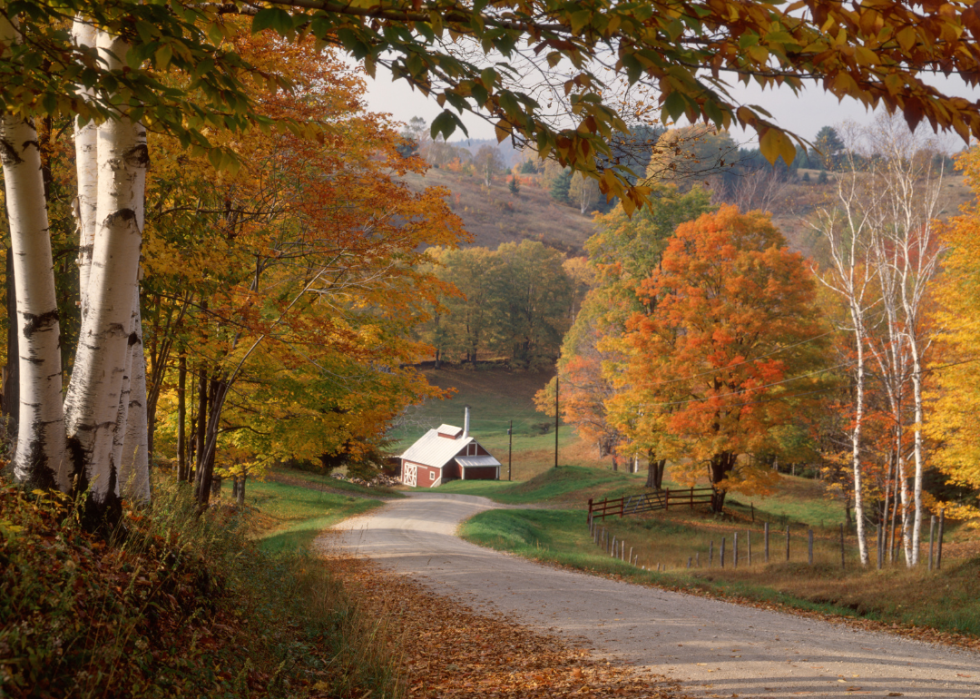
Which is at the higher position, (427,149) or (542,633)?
(427,149)

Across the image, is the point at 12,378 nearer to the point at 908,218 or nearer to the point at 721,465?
the point at 908,218

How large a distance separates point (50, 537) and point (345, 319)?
30.8 ft

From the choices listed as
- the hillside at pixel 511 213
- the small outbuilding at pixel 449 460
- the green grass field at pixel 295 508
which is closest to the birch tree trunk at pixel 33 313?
the green grass field at pixel 295 508

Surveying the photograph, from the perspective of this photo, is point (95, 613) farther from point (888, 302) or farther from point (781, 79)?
point (888, 302)

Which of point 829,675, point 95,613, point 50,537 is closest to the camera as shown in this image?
point 95,613

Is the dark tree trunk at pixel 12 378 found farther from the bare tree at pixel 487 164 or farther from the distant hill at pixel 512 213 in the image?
the bare tree at pixel 487 164

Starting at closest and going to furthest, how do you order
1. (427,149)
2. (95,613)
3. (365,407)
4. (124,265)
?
1. (95,613)
2. (124,265)
3. (365,407)
4. (427,149)

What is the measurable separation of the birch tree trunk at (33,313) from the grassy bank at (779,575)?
11.9 meters

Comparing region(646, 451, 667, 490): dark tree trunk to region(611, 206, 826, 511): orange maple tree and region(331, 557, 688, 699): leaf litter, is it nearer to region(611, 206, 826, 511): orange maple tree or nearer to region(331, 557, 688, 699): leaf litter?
region(611, 206, 826, 511): orange maple tree

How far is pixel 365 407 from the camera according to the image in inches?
567

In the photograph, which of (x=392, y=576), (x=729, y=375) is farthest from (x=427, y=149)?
(x=392, y=576)

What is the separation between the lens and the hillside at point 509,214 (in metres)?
121

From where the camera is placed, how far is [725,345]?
23328 mm

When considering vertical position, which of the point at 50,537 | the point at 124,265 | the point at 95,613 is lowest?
the point at 95,613
